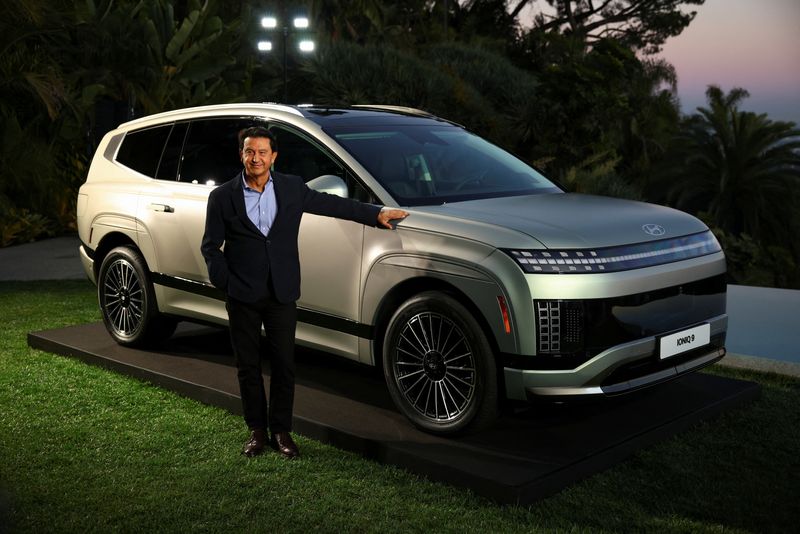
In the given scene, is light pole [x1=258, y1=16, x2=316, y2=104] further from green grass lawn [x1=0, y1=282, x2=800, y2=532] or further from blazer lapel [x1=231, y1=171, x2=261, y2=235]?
blazer lapel [x1=231, y1=171, x2=261, y2=235]

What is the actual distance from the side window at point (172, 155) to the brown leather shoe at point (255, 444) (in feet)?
7.88

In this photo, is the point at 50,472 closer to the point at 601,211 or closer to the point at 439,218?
the point at 439,218

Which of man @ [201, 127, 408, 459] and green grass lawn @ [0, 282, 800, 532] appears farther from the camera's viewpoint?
man @ [201, 127, 408, 459]

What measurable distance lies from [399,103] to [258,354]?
18447 millimetres

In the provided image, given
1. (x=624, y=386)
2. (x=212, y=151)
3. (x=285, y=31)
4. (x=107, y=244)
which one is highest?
(x=285, y=31)

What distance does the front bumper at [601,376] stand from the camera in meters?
4.90

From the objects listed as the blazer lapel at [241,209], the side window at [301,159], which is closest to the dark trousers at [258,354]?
the blazer lapel at [241,209]

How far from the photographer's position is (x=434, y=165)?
6273 mm

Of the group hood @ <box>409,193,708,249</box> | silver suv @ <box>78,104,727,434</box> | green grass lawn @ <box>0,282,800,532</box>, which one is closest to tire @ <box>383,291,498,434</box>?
silver suv @ <box>78,104,727,434</box>

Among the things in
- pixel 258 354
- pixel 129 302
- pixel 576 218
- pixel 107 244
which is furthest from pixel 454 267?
pixel 107 244

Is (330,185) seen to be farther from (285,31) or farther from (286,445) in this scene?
(285,31)

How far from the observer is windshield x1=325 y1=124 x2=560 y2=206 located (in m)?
5.89

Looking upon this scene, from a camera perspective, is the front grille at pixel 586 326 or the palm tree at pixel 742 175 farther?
the palm tree at pixel 742 175

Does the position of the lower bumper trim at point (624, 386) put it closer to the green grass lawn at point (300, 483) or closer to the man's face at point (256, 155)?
the green grass lawn at point (300, 483)
